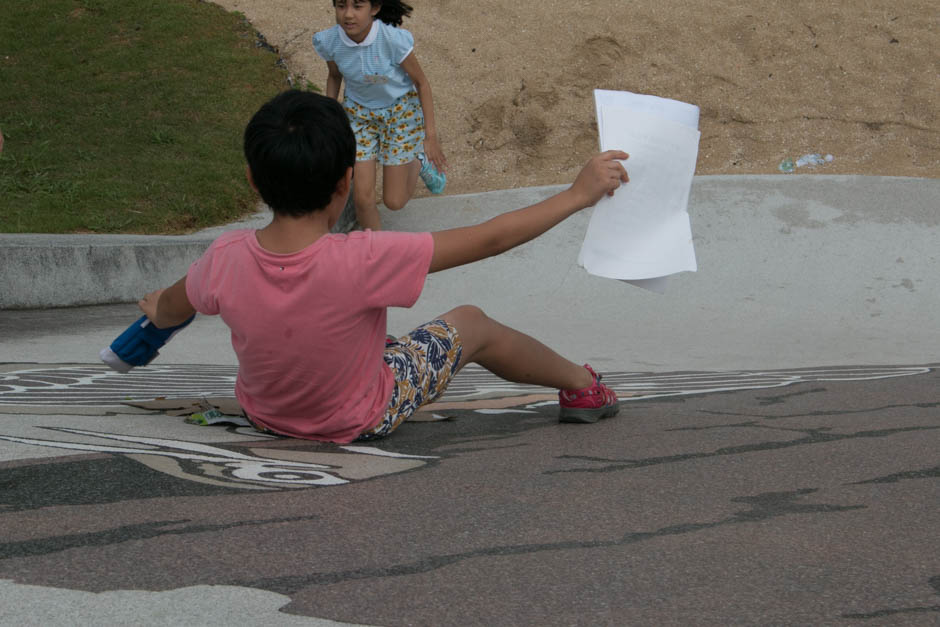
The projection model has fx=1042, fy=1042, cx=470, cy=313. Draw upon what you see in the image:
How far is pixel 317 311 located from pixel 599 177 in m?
0.69

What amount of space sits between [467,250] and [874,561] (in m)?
1.04

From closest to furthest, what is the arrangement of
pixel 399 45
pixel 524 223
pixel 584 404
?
pixel 524 223, pixel 584 404, pixel 399 45

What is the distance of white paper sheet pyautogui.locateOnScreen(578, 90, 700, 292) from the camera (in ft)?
7.74

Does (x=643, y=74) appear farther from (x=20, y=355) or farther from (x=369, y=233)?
(x=369, y=233)

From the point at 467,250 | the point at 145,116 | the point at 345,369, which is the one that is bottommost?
the point at 345,369

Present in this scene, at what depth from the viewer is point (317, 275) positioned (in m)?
2.21

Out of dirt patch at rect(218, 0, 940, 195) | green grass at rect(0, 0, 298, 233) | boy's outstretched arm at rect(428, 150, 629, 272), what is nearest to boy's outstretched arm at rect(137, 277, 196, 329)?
boy's outstretched arm at rect(428, 150, 629, 272)

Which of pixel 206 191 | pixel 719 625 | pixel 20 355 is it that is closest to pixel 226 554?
pixel 719 625

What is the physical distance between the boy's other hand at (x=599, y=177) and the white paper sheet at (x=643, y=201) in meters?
0.03

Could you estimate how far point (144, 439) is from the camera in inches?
95.2

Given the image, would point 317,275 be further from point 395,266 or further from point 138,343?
point 138,343

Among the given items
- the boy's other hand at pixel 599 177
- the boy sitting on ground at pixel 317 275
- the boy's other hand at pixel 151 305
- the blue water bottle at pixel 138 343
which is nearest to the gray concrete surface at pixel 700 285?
the blue water bottle at pixel 138 343

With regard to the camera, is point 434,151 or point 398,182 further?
point 398,182

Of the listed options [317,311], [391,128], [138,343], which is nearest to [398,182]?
[391,128]
